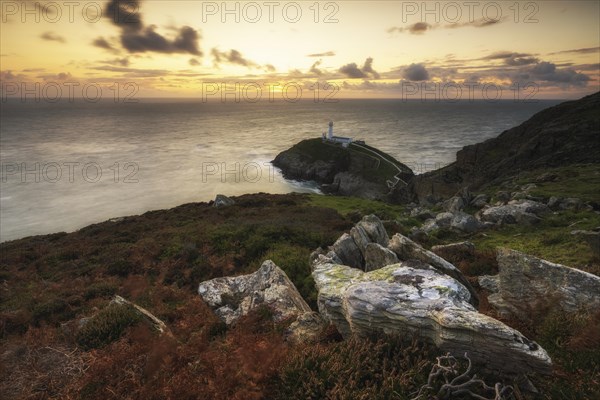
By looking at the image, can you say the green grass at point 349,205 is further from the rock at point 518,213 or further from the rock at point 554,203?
the rock at point 554,203

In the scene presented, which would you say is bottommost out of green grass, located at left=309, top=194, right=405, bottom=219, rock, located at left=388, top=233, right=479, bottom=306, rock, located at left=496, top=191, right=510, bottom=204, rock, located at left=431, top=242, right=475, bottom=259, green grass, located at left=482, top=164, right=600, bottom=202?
green grass, located at left=309, top=194, right=405, bottom=219

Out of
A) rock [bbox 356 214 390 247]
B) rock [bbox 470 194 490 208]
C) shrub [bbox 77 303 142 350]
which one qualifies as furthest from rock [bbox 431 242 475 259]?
rock [bbox 470 194 490 208]

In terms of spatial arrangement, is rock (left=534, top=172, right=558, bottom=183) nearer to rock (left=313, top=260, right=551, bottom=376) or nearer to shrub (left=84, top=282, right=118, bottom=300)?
rock (left=313, top=260, right=551, bottom=376)

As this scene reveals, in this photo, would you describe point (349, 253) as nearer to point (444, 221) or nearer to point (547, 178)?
point (444, 221)

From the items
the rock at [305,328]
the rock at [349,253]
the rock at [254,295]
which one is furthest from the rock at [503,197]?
the rock at [305,328]

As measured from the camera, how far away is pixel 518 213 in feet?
79.5

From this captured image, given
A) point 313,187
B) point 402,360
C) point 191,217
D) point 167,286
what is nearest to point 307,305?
point 402,360

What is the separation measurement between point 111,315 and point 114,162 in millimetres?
108487

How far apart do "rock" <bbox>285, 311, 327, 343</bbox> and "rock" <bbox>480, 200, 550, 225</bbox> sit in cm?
2004

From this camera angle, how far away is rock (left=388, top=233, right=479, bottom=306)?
9797 mm

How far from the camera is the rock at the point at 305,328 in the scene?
856 cm

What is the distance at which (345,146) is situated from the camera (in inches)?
4008

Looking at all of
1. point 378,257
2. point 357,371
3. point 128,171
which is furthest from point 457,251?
point 128,171

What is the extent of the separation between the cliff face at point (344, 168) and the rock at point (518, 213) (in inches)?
1840
